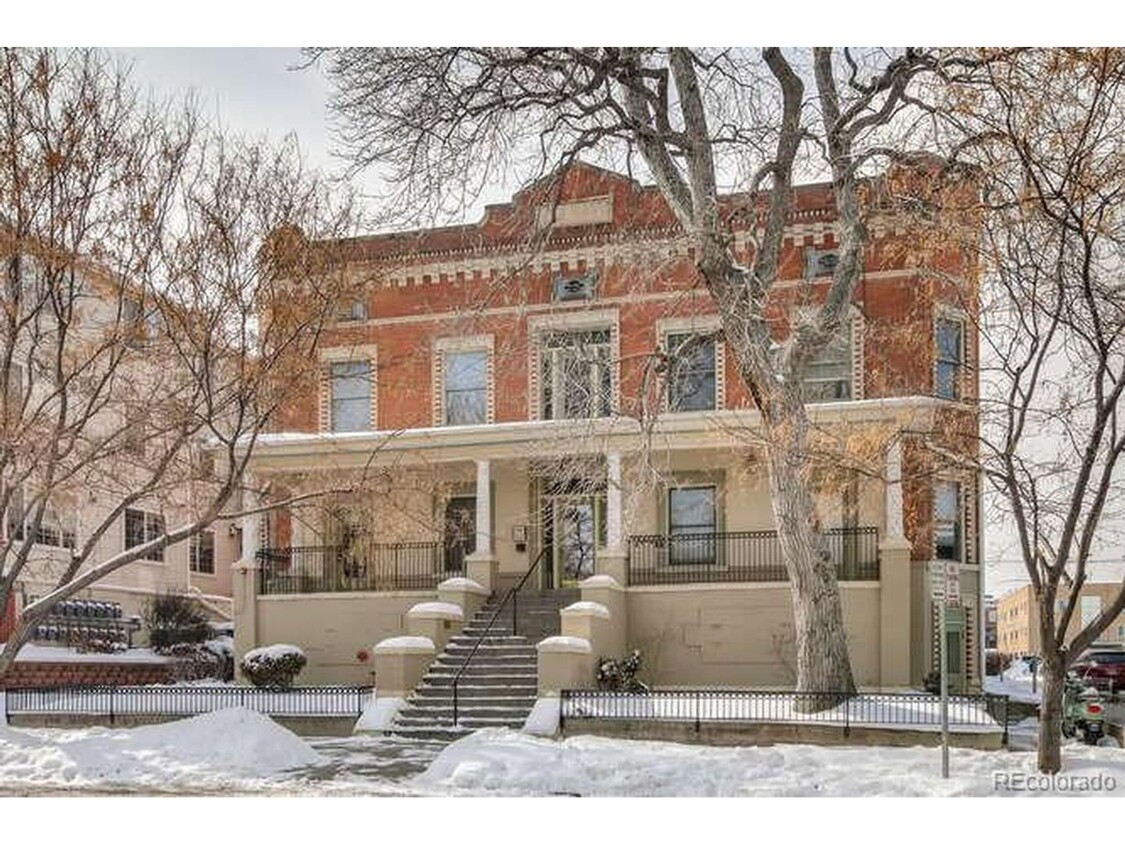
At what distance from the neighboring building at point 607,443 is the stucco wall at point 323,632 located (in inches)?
0.9

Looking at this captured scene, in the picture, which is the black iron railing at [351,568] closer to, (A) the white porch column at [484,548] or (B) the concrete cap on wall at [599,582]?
(A) the white porch column at [484,548]

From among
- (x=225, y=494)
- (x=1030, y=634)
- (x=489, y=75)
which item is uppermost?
(x=489, y=75)

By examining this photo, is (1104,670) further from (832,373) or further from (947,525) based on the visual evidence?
(832,373)

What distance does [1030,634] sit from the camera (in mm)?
8602

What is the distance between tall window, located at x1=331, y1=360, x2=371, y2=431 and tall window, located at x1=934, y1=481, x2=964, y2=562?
4.81 meters

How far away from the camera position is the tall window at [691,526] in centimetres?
1285

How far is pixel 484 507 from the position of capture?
Answer: 41.8 feet

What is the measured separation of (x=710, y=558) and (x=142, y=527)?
515 centimetres

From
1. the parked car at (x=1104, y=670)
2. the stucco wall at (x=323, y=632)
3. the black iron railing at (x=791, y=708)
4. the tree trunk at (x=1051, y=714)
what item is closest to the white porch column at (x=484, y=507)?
the stucco wall at (x=323, y=632)

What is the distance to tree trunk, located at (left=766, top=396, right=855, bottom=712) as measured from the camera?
10.0m

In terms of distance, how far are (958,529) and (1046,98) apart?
3.80 m

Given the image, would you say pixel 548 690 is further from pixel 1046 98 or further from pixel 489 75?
pixel 1046 98

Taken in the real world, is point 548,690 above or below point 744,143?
below

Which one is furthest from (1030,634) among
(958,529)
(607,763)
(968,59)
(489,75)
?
(489,75)
